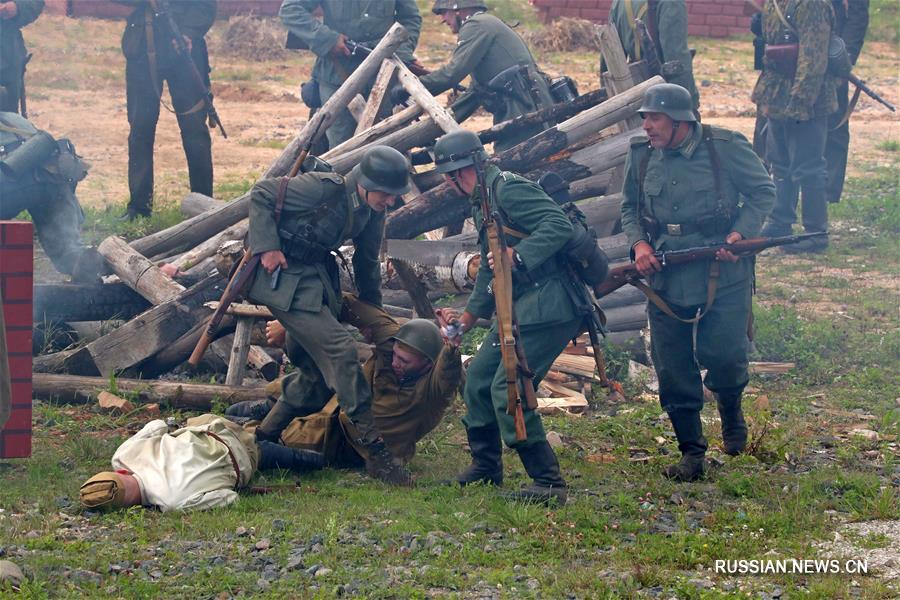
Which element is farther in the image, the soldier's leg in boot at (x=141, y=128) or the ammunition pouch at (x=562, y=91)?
the soldier's leg in boot at (x=141, y=128)

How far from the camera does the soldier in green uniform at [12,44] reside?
1100 cm

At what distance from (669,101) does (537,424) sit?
1908 mm

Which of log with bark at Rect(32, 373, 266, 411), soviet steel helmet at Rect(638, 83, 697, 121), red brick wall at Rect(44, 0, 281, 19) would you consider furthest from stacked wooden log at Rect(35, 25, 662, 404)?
red brick wall at Rect(44, 0, 281, 19)

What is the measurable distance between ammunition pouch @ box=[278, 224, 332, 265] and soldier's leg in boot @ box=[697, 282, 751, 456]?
2249mm

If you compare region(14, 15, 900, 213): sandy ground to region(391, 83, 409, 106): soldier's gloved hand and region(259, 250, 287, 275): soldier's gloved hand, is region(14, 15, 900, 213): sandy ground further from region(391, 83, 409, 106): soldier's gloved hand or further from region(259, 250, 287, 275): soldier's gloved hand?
region(259, 250, 287, 275): soldier's gloved hand

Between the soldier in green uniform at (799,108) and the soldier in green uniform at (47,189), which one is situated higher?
the soldier in green uniform at (799,108)

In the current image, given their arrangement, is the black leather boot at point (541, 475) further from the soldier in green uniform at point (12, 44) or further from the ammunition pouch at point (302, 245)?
the soldier in green uniform at point (12, 44)

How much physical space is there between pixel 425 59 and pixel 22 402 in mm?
15293

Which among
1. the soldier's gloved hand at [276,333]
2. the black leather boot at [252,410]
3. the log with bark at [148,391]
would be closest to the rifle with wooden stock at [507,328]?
the soldier's gloved hand at [276,333]

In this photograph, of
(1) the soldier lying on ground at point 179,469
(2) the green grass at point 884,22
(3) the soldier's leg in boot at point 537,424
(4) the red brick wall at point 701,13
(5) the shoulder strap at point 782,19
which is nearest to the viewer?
(1) the soldier lying on ground at point 179,469

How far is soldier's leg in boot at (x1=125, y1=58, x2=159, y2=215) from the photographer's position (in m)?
11.2

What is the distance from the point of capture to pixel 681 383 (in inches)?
267

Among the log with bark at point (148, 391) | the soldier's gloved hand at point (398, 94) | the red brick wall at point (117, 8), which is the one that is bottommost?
the log with bark at point (148, 391)

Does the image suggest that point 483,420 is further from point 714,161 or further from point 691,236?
point 714,161
